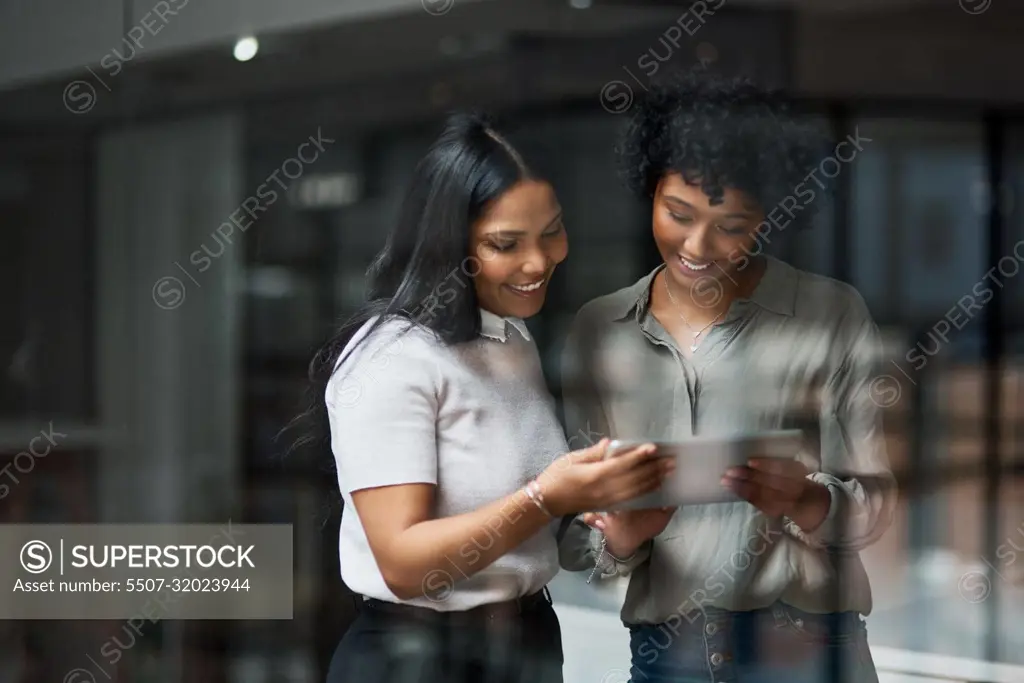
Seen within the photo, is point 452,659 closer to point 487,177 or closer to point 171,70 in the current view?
point 487,177

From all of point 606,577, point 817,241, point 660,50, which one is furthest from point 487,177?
point 606,577

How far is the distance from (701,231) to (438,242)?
49 cm

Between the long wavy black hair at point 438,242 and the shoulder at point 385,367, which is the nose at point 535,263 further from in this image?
the shoulder at point 385,367

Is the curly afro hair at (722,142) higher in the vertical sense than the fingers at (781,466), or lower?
higher

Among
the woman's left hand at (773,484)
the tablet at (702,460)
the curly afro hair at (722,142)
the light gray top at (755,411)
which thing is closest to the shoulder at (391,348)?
the light gray top at (755,411)

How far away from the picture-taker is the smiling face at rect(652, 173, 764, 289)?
2074 millimetres

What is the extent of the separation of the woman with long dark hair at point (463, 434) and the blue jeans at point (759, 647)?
175 millimetres

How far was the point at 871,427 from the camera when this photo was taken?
2.11 meters

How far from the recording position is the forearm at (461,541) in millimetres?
2072

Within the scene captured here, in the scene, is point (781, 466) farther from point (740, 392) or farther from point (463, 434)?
point (463, 434)

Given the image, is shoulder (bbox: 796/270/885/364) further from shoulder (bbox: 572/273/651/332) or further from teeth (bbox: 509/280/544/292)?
teeth (bbox: 509/280/544/292)

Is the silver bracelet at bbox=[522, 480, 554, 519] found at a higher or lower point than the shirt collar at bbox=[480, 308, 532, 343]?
lower

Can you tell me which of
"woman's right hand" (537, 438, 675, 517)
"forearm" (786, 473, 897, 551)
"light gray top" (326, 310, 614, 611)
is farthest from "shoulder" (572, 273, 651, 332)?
"forearm" (786, 473, 897, 551)

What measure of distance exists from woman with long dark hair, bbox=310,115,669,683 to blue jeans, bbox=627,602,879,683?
0.57 ft
